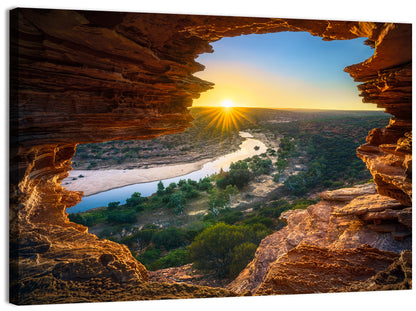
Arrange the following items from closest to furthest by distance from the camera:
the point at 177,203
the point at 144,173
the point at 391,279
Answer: the point at 391,279 < the point at 177,203 < the point at 144,173

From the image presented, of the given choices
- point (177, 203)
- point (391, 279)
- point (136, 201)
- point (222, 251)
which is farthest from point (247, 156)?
point (391, 279)

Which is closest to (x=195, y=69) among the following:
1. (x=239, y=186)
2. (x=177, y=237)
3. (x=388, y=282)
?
(x=388, y=282)

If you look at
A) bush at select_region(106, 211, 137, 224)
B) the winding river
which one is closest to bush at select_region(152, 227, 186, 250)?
bush at select_region(106, 211, 137, 224)

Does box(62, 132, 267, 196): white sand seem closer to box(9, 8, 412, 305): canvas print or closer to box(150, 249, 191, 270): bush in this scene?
box(150, 249, 191, 270): bush

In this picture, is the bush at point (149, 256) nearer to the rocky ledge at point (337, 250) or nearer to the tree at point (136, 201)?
the rocky ledge at point (337, 250)

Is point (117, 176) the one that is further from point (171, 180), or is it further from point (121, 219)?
point (121, 219)

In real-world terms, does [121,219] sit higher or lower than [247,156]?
lower

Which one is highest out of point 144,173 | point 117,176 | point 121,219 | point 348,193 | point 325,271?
point 348,193
